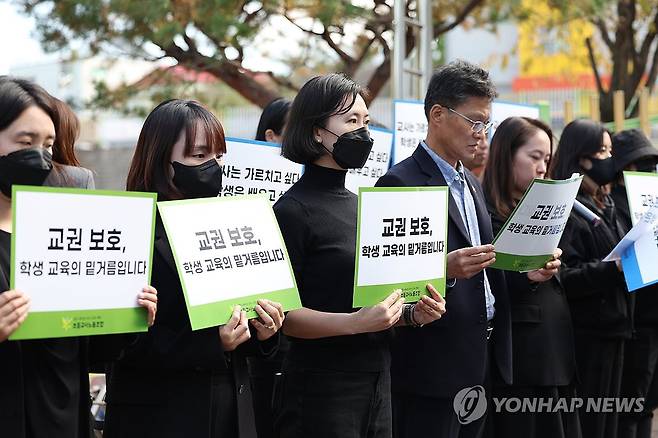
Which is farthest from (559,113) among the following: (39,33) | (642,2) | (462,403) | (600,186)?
(462,403)

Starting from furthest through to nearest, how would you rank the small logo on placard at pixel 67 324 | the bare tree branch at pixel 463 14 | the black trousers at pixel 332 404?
the bare tree branch at pixel 463 14 → the black trousers at pixel 332 404 → the small logo on placard at pixel 67 324

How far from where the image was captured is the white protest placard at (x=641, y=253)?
4.70 metres

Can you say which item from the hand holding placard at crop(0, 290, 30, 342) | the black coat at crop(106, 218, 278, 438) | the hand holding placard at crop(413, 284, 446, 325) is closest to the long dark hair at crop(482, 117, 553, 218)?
the hand holding placard at crop(413, 284, 446, 325)

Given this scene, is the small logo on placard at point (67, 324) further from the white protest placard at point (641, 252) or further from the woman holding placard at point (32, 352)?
the white protest placard at point (641, 252)

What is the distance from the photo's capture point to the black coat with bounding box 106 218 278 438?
118 inches

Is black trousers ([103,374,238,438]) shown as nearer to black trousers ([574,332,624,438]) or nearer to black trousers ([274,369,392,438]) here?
black trousers ([274,369,392,438])

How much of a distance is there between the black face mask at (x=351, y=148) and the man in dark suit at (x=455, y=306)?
0.48 meters

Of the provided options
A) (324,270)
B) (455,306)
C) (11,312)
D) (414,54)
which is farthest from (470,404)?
(414,54)

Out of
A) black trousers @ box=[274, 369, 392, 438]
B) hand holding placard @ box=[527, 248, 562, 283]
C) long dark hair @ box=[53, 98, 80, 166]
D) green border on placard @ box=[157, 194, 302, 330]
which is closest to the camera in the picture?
green border on placard @ box=[157, 194, 302, 330]

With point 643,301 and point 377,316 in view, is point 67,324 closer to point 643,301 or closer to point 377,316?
point 377,316

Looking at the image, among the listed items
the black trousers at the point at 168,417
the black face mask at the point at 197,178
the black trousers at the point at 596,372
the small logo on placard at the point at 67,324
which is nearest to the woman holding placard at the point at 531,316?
the black trousers at the point at 596,372

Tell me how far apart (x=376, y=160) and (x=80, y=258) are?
309 cm

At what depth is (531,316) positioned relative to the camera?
453 cm

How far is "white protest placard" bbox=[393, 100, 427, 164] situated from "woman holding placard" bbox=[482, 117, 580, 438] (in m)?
1.26
